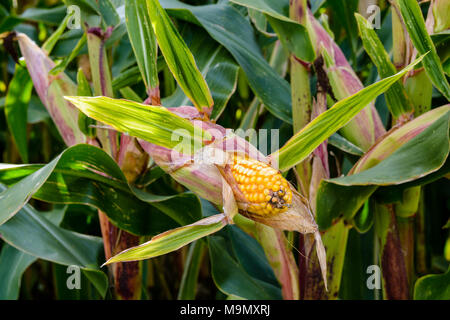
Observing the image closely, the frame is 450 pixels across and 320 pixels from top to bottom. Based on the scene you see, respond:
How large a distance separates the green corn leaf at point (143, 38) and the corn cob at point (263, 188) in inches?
8.2

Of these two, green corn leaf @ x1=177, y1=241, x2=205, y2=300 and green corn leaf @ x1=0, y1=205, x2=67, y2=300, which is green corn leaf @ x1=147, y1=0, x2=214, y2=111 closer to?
green corn leaf @ x1=0, y1=205, x2=67, y2=300

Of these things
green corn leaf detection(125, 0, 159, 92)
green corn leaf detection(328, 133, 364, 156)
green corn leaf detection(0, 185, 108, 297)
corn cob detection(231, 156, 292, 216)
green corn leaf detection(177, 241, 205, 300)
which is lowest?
green corn leaf detection(177, 241, 205, 300)

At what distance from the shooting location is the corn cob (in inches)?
18.7

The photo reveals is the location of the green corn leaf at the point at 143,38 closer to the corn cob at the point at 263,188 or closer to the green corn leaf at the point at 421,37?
the corn cob at the point at 263,188

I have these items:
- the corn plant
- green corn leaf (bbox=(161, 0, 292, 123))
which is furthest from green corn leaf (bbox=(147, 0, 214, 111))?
green corn leaf (bbox=(161, 0, 292, 123))

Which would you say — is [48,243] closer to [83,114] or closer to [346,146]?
[83,114]

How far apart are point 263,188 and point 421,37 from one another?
329 mm

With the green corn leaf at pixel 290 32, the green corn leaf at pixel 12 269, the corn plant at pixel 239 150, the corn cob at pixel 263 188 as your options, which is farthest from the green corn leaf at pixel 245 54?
the green corn leaf at pixel 12 269

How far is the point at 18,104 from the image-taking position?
1011mm

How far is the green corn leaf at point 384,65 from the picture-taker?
2.18 ft

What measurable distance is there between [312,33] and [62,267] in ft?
2.50

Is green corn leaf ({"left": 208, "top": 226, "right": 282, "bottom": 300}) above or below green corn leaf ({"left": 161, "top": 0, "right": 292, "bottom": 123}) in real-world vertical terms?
below

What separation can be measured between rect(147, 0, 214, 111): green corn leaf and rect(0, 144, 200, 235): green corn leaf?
0.59 feet
